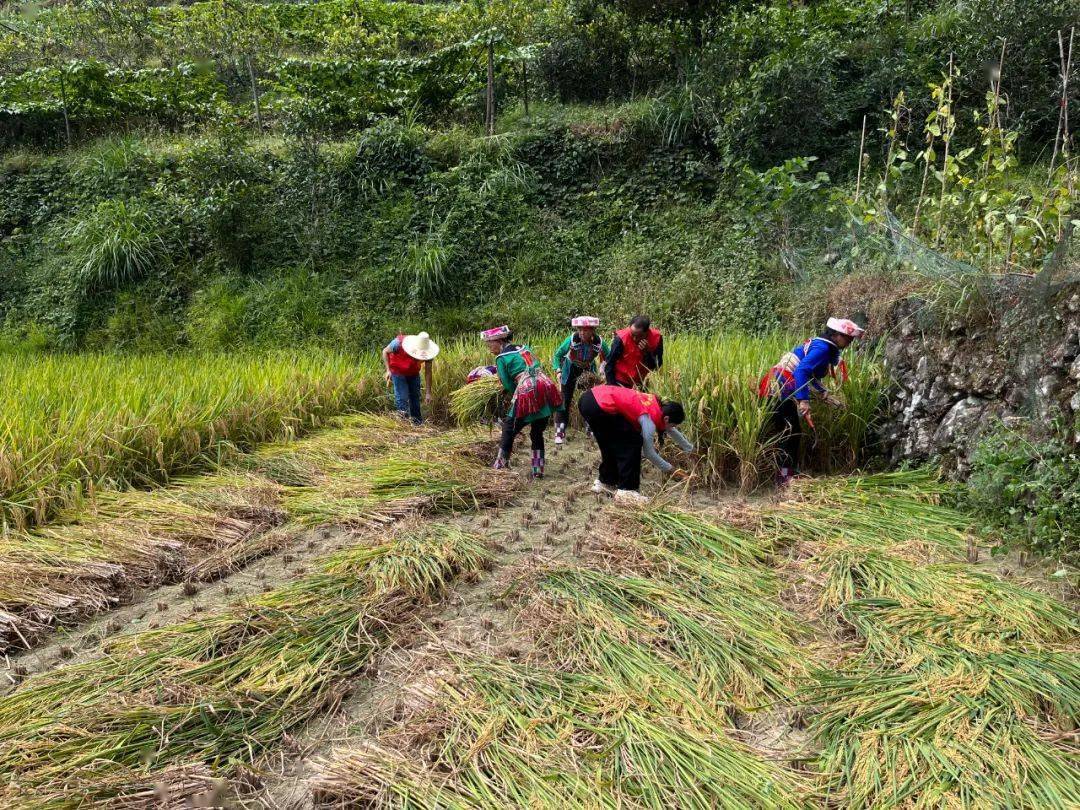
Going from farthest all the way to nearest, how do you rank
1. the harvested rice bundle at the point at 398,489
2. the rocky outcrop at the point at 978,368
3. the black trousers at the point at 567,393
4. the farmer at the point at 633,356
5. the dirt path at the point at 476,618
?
the black trousers at the point at 567,393
the farmer at the point at 633,356
the harvested rice bundle at the point at 398,489
the rocky outcrop at the point at 978,368
the dirt path at the point at 476,618

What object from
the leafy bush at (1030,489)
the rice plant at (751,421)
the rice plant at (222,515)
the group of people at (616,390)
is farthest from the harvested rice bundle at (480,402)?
the leafy bush at (1030,489)

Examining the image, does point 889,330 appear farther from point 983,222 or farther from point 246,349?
point 246,349

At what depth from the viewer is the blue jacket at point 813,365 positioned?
4234 millimetres

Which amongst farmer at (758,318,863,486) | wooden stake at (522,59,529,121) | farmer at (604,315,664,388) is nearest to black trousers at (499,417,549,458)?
farmer at (604,315,664,388)

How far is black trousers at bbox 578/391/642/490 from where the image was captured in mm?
4137

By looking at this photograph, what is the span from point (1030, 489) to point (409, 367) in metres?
4.48

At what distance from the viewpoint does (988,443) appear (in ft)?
11.7

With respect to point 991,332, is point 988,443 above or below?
below

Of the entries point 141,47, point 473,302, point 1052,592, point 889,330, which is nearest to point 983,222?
point 889,330

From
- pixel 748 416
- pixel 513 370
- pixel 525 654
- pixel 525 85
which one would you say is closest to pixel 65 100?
pixel 525 85

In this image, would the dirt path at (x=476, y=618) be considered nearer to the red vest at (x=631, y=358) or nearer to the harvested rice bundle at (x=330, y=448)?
the red vest at (x=631, y=358)

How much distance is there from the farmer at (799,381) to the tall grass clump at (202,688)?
2522mm

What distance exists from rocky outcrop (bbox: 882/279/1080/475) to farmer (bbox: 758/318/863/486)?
0.45 m

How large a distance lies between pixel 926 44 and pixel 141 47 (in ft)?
48.4
